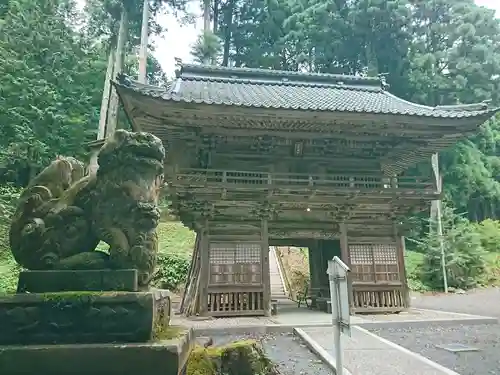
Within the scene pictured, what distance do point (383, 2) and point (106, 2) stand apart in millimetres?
19174

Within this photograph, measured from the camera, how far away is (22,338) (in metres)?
2.81

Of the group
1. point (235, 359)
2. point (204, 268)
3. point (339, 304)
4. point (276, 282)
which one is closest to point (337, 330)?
point (339, 304)

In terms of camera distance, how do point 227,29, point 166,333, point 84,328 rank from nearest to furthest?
point 84,328, point 166,333, point 227,29

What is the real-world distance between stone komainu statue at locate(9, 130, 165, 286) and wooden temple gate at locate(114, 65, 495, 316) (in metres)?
6.78

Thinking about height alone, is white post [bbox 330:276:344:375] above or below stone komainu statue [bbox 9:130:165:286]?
below

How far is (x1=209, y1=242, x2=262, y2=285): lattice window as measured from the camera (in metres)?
11.2

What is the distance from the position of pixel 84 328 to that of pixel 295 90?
44.5ft

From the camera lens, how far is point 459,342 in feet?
25.1

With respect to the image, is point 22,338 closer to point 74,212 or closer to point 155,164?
point 74,212

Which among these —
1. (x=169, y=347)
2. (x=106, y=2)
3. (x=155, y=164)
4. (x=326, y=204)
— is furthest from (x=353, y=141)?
(x=106, y=2)

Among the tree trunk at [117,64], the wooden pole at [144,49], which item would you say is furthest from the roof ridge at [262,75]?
the tree trunk at [117,64]

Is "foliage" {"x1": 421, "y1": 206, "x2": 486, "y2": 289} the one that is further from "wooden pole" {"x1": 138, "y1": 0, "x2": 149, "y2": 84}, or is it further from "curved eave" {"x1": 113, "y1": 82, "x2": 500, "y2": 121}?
"wooden pole" {"x1": 138, "y1": 0, "x2": 149, "y2": 84}

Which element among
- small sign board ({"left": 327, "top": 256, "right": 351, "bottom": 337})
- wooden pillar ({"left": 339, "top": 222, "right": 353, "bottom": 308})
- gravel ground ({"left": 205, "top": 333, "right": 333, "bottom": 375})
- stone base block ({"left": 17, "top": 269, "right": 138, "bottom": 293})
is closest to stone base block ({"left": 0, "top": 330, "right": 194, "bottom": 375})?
stone base block ({"left": 17, "top": 269, "right": 138, "bottom": 293})

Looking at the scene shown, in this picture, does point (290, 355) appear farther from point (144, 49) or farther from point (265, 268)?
point (144, 49)
